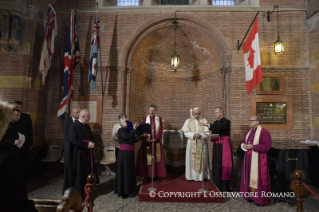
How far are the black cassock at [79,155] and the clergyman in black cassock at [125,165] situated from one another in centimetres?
67

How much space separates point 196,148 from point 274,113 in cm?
311

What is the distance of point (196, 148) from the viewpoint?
189 inches

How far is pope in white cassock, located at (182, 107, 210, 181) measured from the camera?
187 inches

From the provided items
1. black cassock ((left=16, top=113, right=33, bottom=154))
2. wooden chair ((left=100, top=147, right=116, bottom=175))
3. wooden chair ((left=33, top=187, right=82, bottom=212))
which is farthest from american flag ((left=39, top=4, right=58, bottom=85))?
wooden chair ((left=33, top=187, right=82, bottom=212))

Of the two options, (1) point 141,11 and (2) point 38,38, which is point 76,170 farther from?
(1) point 141,11

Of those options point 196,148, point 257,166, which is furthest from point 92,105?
point 257,166

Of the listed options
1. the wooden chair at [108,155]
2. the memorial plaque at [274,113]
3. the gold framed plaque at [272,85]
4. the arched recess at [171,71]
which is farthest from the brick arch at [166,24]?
the wooden chair at [108,155]

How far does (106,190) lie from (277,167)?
407 centimetres

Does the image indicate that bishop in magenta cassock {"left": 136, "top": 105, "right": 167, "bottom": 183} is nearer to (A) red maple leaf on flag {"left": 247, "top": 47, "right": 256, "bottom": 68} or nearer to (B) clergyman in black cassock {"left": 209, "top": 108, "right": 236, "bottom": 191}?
(B) clergyman in black cassock {"left": 209, "top": 108, "right": 236, "bottom": 191}

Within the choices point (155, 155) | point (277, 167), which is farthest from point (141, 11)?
point (277, 167)

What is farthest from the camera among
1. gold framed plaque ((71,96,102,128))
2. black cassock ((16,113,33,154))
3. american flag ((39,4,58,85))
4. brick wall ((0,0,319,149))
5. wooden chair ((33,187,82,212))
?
Answer: gold framed plaque ((71,96,102,128))

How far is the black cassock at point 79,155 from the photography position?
3.88 m

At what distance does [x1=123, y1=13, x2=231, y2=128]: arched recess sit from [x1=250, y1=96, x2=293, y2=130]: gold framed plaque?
1321mm

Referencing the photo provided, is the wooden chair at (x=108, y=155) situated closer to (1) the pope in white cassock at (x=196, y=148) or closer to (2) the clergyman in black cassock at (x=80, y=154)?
(2) the clergyman in black cassock at (x=80, y=154)
